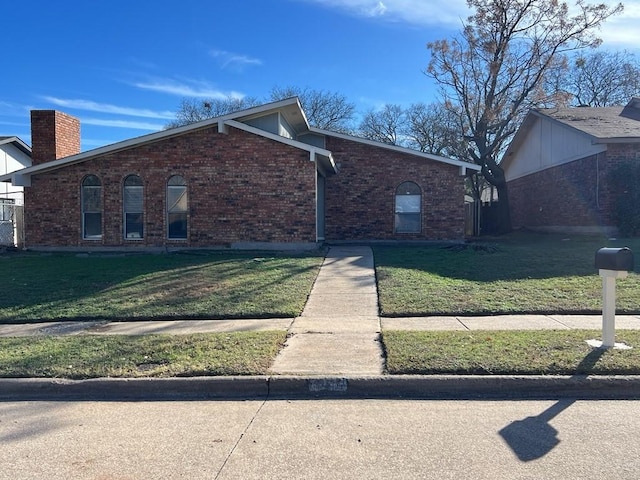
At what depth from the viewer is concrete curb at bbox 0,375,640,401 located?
5.11 m

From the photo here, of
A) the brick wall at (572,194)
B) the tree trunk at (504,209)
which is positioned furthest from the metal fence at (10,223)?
the brick wall at (572,194)

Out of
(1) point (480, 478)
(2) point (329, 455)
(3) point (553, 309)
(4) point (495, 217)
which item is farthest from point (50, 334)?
(4) point (495, 217)

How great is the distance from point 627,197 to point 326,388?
646 inches

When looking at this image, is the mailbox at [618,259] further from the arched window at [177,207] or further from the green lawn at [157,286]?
the arched window at [177,207]

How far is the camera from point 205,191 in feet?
52.7

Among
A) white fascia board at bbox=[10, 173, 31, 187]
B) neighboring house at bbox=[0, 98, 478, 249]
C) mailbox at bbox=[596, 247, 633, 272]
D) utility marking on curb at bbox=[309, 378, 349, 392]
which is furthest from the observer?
white fascia board at bbox=[10, 173, 31, 187]

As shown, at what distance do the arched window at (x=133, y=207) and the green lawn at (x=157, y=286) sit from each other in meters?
1.75

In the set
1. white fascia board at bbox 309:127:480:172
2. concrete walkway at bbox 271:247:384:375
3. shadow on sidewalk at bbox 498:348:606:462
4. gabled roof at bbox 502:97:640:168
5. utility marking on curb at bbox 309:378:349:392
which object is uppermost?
gabled roof at bbox 502:97:640:168

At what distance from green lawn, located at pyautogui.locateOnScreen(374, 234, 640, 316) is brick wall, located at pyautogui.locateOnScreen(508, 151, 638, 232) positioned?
10.5 ft

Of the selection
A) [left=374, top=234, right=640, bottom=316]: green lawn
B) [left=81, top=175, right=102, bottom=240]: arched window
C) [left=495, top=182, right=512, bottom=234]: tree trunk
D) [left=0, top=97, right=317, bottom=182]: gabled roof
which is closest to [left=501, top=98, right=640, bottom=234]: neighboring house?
[left=495, top=182, right=512, bottom=234]: tree trunk

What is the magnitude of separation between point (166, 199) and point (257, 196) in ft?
9.35

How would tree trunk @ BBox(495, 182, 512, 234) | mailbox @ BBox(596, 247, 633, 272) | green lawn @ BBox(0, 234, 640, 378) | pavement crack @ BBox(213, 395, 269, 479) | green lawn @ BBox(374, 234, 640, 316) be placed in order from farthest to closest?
tree trunk @ BBox(495, 182, 512, 234) < green lawn @ BBox(374, 234, 640, 316) < mailbox @ BBox(596, 247, 633, 272) < green lawn @ BBox(0, 234, 640, 378) < pavement crack @ BBox(213, 395, 269, 479)

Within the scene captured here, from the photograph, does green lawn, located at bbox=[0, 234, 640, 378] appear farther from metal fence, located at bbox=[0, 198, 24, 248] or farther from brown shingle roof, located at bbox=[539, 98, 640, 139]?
metal fence, located at bbox=[0, 198, 24, 248]

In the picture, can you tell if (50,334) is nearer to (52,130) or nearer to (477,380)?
(477,380)
